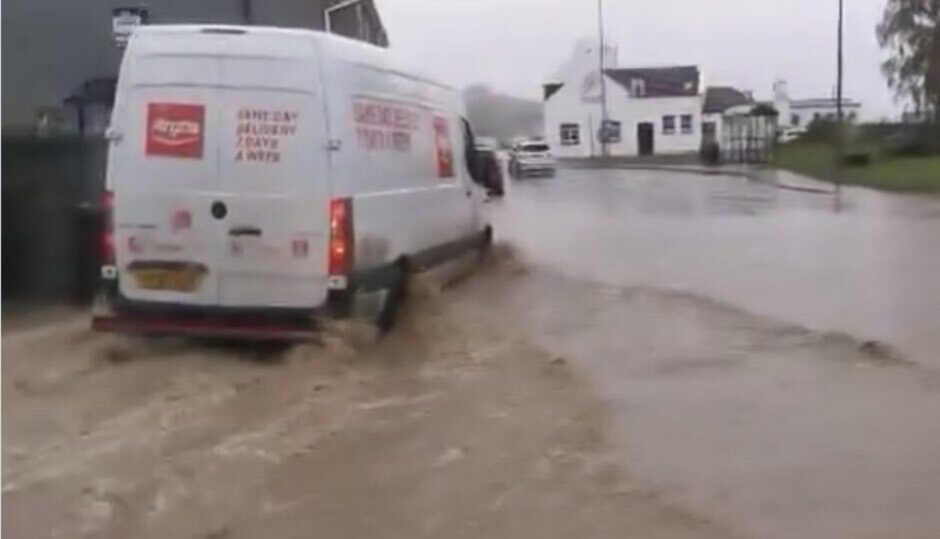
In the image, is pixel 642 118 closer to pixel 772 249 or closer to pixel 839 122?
pixel 839 122

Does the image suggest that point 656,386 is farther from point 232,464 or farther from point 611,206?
point 611,206

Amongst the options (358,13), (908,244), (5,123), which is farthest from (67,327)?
(358,13)

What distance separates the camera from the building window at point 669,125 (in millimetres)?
85562

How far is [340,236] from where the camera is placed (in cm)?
1016

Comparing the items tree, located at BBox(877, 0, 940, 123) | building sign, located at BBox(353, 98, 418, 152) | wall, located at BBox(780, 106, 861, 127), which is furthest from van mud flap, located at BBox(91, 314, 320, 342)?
wall, located at BBox(780, 106, 861, 127)

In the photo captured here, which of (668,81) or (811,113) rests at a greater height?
(668,81)

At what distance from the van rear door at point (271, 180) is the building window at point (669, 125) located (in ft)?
251

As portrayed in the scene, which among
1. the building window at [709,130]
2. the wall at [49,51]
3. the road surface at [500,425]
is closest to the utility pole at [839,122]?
the building window at [709,130]

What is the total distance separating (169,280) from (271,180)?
0.83m

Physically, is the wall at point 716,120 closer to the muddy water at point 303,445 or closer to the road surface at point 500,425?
the road surface at point 500,425

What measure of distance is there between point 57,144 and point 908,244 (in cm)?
1642

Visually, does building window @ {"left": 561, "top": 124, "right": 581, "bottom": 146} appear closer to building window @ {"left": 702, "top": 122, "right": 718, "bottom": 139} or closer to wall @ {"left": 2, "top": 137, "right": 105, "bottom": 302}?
building window @ {"left": 702, "top": 122, "right": 718, "bottom": 139}

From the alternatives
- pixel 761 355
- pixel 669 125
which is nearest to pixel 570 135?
pixel 669 125

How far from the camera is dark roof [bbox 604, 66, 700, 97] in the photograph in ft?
267
